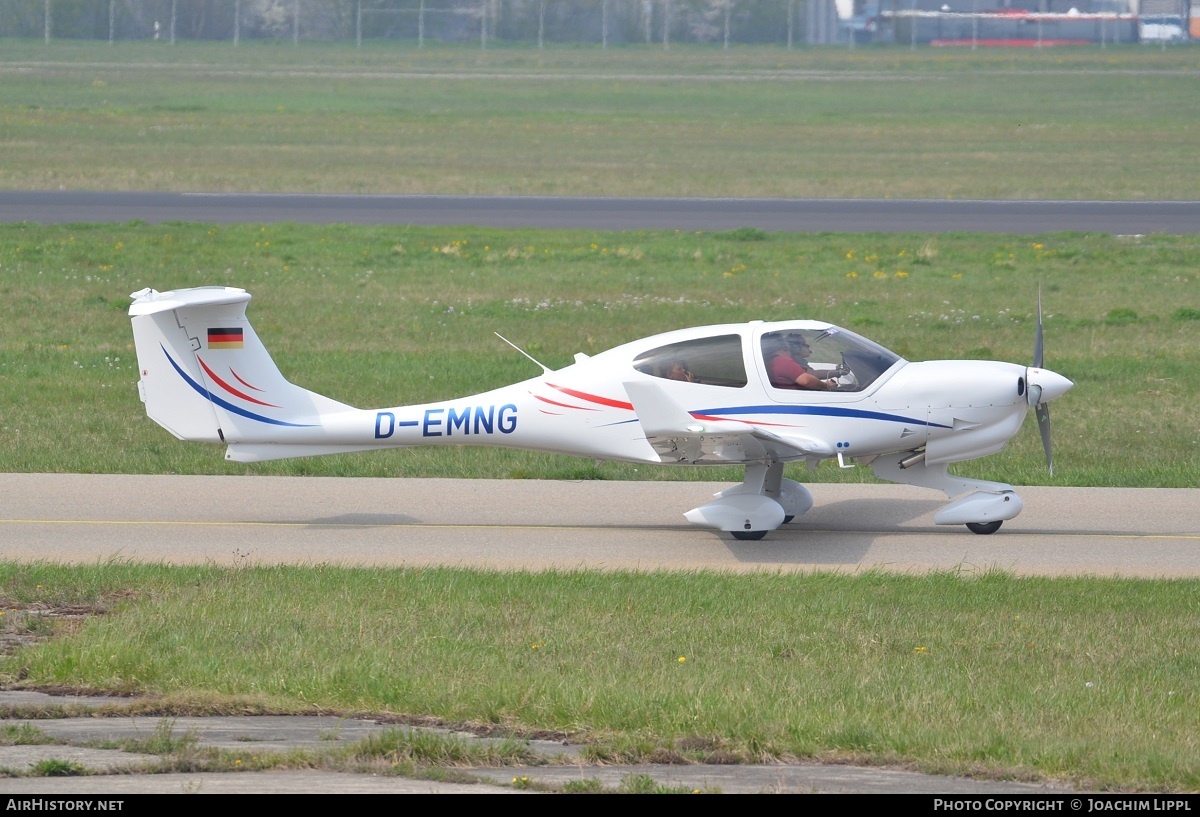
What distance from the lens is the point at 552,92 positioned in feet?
266

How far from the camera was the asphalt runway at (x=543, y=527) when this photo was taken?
12203 millimetres

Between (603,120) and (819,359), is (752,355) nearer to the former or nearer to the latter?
(819,359)

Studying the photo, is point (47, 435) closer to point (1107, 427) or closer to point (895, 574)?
point (895, 574)

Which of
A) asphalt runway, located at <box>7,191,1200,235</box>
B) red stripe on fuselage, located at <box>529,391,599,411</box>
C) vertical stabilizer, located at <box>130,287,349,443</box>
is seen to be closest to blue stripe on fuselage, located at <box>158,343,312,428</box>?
vertical stabilizer, located at <box>130,287,349,443</box>

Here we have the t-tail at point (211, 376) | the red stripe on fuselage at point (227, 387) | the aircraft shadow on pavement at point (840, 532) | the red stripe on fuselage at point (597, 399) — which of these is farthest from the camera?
the red stripe on fuselage at point (597, 399)

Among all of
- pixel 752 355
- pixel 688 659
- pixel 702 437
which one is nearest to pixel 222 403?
pixel 702 437

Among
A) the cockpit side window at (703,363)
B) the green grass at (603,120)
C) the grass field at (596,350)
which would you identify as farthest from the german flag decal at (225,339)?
the green grass at (603,120)

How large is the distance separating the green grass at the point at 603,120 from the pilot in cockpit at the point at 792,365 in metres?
30.7

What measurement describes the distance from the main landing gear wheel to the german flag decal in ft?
15.2

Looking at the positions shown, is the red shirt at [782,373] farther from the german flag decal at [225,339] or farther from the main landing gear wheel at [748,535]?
the german flag decal at [225,339]

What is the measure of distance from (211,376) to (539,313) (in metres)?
11.7

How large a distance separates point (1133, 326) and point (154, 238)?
19.9 metres

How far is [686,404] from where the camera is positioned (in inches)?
503
